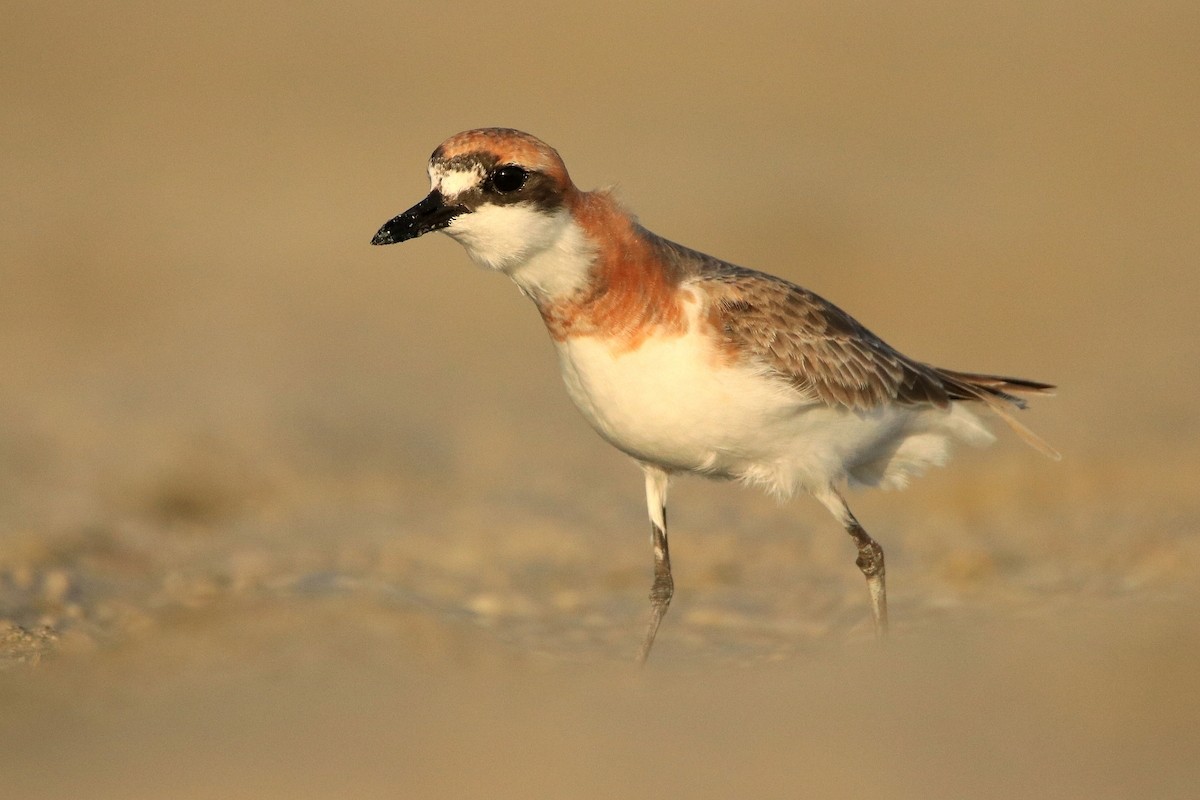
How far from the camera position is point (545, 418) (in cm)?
1276

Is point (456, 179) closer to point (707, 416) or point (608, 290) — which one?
point (608, 290)

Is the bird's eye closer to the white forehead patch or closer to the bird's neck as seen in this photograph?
the white forehead patch

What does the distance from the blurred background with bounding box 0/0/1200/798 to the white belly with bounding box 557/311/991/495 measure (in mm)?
979

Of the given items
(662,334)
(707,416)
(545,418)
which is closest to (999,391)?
(707,416)

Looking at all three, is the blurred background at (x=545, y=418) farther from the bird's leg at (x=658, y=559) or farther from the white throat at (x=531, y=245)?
the white throat at (x=531, y=245)

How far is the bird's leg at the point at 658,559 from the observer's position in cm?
757

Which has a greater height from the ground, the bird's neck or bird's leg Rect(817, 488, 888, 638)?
the bird's neck

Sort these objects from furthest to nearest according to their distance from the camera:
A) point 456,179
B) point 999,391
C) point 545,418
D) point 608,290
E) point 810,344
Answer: point 545,418 → point 999,391 → point 810,344 → point 608,290 → point 456,179

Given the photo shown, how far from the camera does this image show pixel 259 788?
4.66m

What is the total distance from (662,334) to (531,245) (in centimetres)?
69

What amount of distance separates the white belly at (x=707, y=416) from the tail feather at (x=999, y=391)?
0.71 meters

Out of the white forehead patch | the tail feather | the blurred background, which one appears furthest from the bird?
the blurred background

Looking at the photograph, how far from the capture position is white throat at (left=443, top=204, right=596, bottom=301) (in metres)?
6.45

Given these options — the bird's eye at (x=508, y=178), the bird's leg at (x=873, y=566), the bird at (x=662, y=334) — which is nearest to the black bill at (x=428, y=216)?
the bird at (x=662, y=334)
